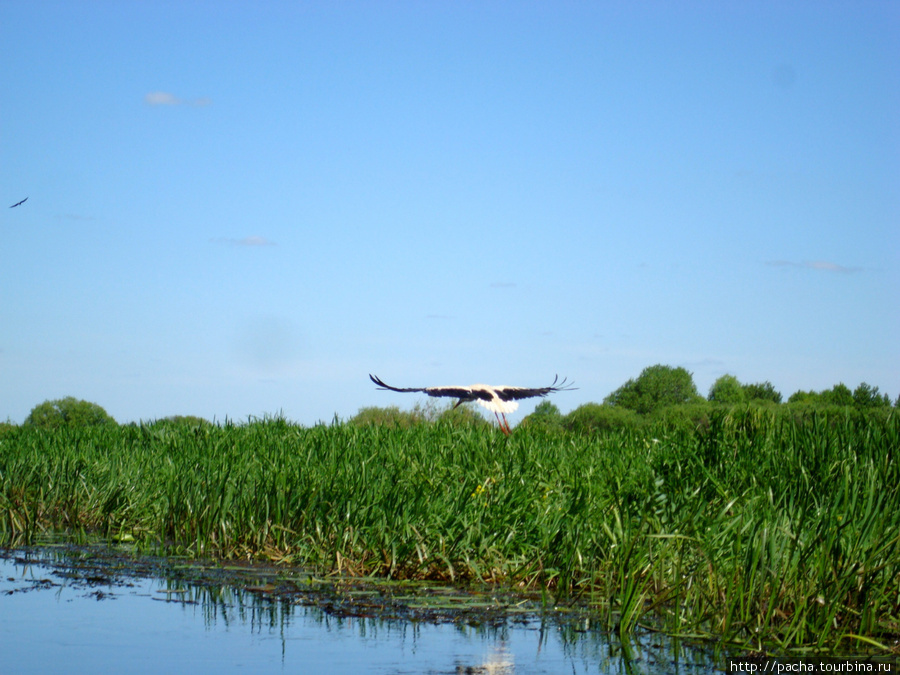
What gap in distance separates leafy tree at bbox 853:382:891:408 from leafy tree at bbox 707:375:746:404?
7.40 m

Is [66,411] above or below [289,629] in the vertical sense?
above

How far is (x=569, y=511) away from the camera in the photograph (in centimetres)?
609

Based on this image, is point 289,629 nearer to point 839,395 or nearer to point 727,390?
point 839,395

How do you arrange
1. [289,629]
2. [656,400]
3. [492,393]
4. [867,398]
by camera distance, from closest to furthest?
[289,629] → [492,393] → [867,398] → [656,400]

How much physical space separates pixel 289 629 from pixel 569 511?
7.04 feet

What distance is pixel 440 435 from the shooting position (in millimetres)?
10109

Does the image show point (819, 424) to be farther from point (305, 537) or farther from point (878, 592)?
point (305, 537)

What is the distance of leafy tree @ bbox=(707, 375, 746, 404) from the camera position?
35.9 m

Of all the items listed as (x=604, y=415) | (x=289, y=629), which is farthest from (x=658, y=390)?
(x=289, y=629)

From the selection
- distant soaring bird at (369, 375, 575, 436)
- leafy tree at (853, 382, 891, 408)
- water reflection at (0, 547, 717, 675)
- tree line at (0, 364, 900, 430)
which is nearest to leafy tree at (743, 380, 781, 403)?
tree line at (0, 364, 900, 430)

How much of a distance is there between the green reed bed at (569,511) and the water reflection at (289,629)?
0.34m

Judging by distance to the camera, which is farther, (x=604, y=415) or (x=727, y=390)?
(x=727, y=390)

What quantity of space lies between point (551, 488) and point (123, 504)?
4121 mm

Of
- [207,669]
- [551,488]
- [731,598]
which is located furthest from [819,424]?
[207,669]
